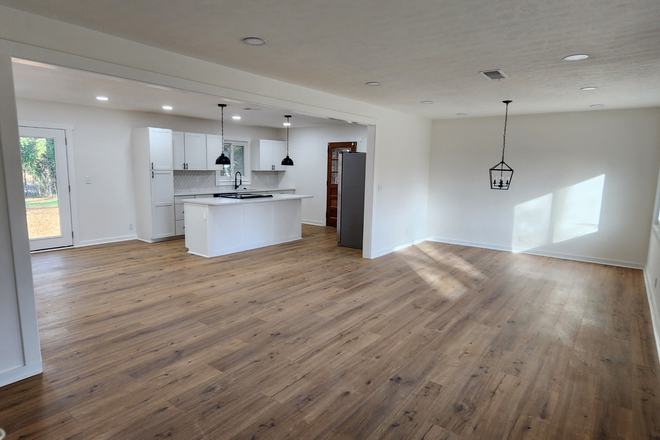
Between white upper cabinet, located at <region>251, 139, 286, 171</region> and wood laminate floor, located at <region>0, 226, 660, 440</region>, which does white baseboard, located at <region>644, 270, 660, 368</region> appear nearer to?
wood laminate floor, located at <region>0, 226, 660, 440</region>

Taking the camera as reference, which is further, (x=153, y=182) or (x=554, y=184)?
(x=153, y=182)

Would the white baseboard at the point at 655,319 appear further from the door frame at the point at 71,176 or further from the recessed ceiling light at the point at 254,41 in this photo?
the door frame at the point at 71,176

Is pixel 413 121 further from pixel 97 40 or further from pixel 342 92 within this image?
pixel 97 40

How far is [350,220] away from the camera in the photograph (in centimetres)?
704

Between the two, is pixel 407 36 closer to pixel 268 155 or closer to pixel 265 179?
pixel 268 155

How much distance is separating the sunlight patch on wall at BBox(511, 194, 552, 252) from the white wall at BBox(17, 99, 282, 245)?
7.10 metres

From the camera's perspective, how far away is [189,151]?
25.7 ft

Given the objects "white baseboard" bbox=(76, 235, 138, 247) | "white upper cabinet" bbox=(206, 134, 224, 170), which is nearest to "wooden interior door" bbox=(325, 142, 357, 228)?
"white upper cabinet" bbox=(206, 134, 224, 170)

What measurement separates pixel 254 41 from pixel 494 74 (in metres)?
2.43

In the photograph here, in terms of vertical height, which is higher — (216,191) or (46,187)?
(46,187)

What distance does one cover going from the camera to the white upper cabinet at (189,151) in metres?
7.59

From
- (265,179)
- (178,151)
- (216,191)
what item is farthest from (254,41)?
(265,179)

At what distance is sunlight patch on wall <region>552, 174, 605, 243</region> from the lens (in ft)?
20.1

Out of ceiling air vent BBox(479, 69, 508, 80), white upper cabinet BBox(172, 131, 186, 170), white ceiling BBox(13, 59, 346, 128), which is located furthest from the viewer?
white upper cabinet BBox(172, 131, 186, 170)
